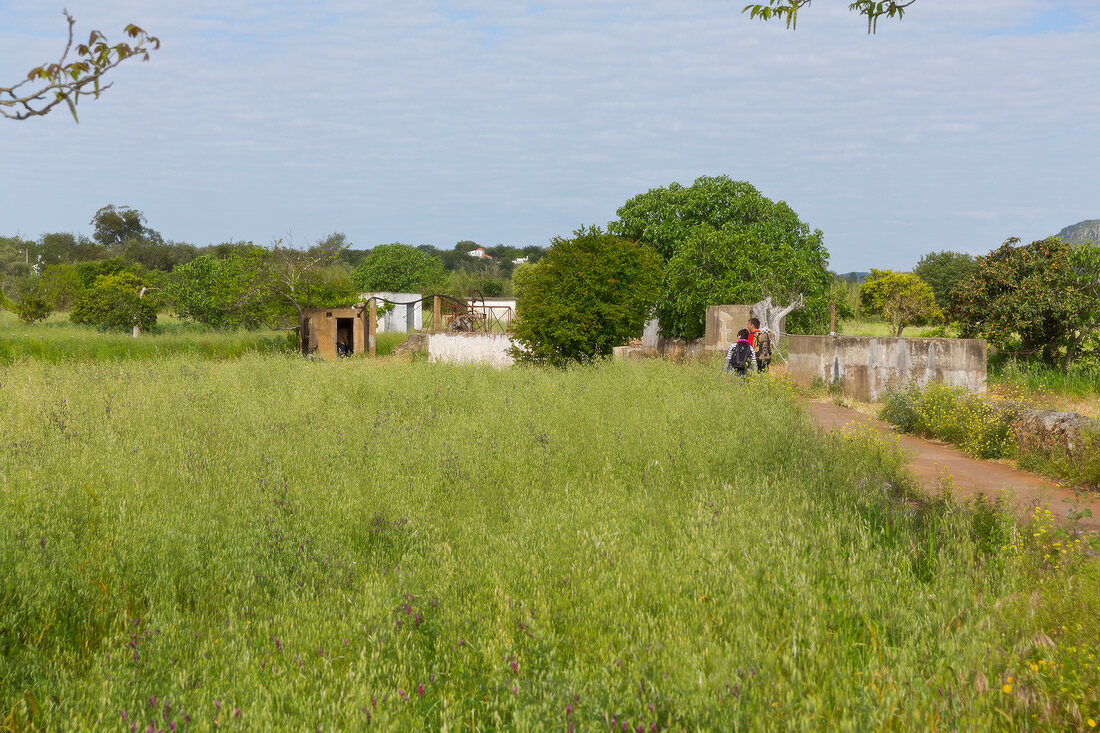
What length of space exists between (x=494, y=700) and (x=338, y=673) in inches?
28.7

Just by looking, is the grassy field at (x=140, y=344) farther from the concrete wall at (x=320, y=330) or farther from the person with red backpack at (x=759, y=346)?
the person with red backpack at (x=759, y=346)

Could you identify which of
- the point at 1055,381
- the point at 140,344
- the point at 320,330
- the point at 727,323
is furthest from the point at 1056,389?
the point at 140,344

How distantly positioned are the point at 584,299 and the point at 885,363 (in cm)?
671

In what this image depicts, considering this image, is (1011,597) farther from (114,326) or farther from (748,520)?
(114,326)

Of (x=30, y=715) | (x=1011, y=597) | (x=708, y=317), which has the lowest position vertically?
(x=30, y=715)

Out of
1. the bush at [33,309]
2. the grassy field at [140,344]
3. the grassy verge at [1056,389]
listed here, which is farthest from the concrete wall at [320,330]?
the grassy verge at [1056,389]

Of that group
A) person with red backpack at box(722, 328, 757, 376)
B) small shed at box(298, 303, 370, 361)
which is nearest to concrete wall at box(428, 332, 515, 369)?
small shed at box(298, 303, 370, 361)

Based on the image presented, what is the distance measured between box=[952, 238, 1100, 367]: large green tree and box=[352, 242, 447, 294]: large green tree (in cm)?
4805

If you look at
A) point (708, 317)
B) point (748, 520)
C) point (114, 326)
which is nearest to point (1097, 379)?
point (708, 317)

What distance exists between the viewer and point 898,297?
4272 cm

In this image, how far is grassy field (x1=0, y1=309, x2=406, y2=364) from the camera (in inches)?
701

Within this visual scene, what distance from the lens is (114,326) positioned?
28703mm

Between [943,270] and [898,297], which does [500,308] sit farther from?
[943,270]

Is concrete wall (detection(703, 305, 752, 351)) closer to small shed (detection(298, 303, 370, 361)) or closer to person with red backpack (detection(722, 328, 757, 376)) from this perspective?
person with red backpack (detection(722, 328, 757, 376))
